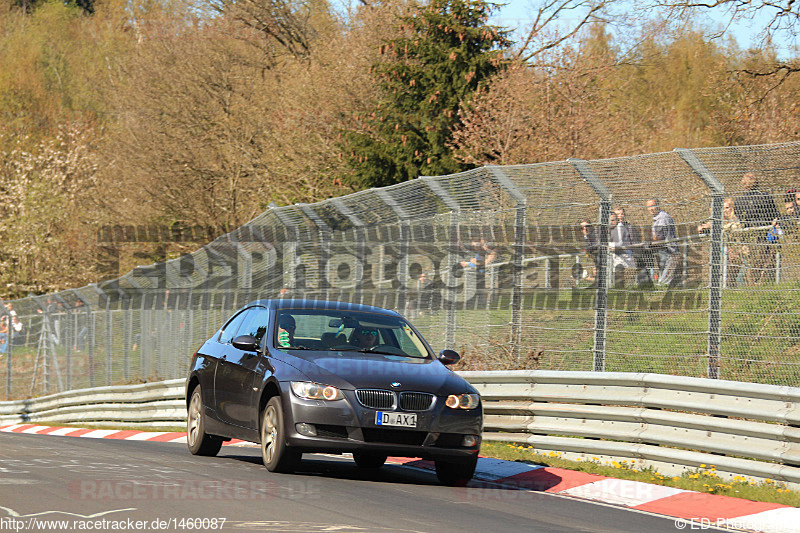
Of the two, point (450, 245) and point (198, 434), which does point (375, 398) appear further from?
point (450, 245)

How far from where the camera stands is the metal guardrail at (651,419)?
29.6 feet

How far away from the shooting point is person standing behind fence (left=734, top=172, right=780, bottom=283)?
Answer: 10.1 metres

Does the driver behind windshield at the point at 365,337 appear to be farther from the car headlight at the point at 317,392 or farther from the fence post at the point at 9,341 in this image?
the fence post at the point at 9,341

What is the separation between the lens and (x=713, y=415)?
969 centimetres

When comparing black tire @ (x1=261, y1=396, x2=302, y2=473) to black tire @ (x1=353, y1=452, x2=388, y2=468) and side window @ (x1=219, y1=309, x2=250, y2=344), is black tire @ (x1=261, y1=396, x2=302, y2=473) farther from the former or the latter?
side window @ (x1=219, y1=309, x2=250, y2=344)

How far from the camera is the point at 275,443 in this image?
9.52m

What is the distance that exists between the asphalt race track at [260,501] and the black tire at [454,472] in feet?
0.33

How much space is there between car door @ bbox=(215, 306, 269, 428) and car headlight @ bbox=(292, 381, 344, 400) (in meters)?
0.85

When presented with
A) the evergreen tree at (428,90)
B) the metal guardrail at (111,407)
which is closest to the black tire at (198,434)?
the metal guardrail at (111,407)

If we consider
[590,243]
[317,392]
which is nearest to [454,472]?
[317,392]

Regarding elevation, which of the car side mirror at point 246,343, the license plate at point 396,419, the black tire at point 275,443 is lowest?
the black tire at point 275,443

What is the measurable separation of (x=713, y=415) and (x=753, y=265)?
144 centimetres

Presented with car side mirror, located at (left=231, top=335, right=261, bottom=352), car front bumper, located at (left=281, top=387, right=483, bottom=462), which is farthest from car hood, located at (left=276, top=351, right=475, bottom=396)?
car side mirror, located at (left=231, top=335, right=261, bottom=352)

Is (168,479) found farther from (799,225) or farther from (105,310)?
(105,310)
